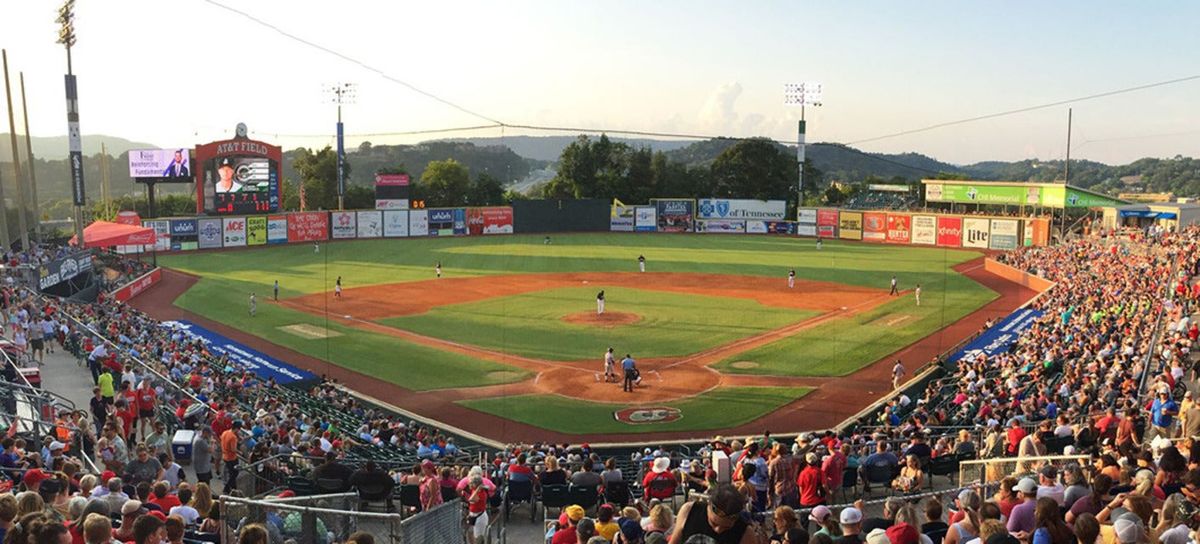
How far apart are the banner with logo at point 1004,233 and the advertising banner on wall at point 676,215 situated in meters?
28.4

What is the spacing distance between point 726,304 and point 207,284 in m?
27.9

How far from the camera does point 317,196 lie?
108 metres

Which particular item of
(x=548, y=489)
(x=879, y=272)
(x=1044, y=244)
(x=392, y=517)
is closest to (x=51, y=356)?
(x=548, y=489)

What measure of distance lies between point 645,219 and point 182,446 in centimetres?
7731

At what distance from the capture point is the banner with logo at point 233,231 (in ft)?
226

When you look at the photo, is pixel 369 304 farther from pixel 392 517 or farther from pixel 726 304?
pixel 392 517

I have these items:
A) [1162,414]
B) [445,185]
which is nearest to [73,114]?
[1162,414]

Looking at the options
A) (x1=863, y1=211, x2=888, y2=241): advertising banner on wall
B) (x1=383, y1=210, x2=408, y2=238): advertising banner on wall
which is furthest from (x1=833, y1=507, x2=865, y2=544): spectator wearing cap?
(x1=863, y1=211, x2=888, y2=241): advertising banner on wall

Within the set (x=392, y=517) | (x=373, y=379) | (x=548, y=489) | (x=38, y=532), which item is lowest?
(x=373, y=379)

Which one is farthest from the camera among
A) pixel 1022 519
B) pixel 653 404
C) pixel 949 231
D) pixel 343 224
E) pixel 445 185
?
pixel 445 185

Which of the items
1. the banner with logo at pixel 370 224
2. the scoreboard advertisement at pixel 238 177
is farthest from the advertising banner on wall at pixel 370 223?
the scoreboard advertisement at pixel 238 177

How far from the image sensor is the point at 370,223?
79.1 meters

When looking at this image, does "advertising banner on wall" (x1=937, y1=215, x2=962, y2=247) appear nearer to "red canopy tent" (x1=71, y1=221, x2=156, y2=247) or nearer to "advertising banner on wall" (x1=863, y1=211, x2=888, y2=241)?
"advertising banner on wall" (x1=863, y1=211, x2=888, y2=241)

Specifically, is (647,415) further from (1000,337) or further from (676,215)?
(676,215)
